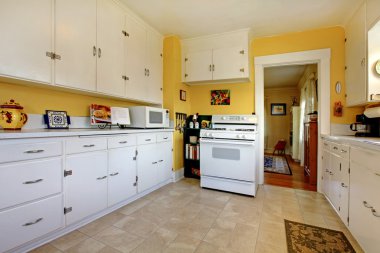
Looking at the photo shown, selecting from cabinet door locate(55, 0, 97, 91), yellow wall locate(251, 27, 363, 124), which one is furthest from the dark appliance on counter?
cabinet door locate(55, 0, 97, 91)

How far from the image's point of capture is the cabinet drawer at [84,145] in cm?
164

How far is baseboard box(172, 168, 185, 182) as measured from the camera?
3221mm

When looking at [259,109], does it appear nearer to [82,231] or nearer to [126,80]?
[126,80]

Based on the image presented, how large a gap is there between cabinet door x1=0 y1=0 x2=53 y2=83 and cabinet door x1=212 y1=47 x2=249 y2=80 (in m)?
2.23

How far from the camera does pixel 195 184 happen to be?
3.09 m

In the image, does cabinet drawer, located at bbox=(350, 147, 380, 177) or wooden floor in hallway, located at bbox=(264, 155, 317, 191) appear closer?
cabinet drawer, located at bbox=(350, 147, 380, 177)

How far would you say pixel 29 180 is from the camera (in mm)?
1387

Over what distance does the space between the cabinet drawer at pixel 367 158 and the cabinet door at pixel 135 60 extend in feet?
8.41

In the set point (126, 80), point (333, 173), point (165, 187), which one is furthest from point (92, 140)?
point (333, 173)

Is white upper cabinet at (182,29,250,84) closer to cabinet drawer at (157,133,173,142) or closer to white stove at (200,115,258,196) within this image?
white stove at (200,115,258,196)

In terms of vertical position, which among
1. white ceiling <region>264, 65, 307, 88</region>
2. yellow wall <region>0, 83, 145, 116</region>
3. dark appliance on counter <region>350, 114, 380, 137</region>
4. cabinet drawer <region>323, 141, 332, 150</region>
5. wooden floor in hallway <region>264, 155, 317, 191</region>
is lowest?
wooden floor in hallway <region>264, 155, 317, 191</region>

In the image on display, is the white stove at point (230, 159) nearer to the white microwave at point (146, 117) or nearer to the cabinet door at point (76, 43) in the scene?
the white microwave at point (146, 117)

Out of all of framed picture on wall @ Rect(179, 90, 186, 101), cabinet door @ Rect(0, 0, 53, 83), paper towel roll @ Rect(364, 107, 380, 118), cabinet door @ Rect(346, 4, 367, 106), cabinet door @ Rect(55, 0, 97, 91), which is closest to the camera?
cabinet door @ Rect(0, 0, 53, 83)

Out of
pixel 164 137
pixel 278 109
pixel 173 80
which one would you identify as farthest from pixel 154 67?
pixel 278 109
